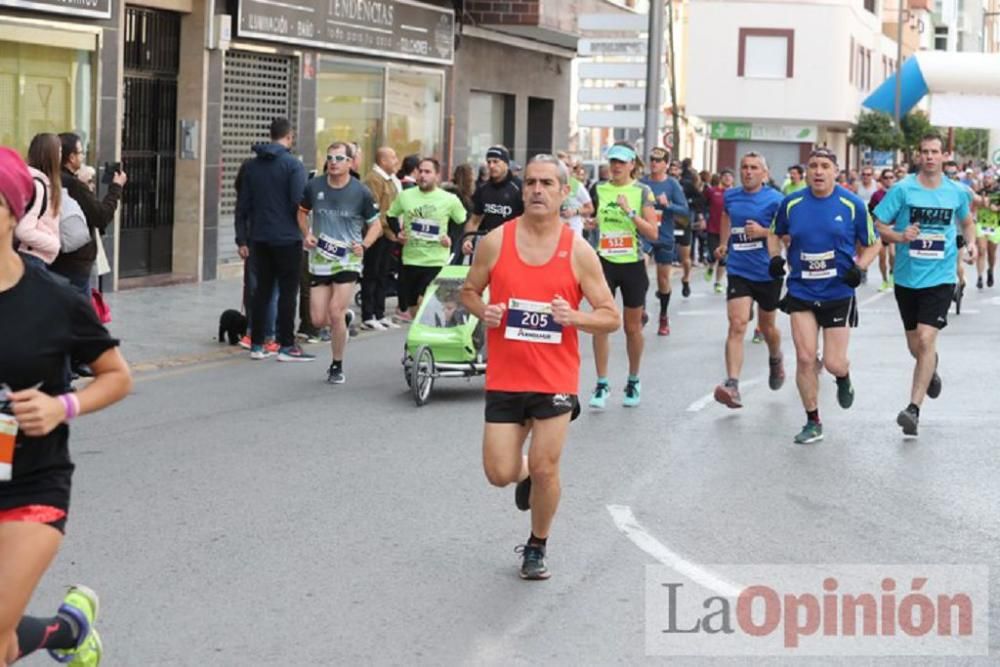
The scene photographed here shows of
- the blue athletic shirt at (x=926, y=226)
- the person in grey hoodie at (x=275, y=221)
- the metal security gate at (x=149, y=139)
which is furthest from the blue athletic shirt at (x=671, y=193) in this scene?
the metal security gate at (x=149, y=139)

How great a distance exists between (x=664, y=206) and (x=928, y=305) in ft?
13.4

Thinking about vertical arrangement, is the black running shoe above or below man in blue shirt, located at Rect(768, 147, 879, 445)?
below

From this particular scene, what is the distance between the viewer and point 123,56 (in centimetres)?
2202

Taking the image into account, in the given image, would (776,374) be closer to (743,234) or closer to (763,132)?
(743,234)

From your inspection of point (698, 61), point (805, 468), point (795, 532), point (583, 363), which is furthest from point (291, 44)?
point (698, 61)

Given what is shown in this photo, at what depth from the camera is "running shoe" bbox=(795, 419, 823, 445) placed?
11953 millimetres

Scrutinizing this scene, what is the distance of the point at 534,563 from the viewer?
25.9 feet

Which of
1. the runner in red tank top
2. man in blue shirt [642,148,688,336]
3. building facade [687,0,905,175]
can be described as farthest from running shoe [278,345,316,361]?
building facade [687,0,905,175]

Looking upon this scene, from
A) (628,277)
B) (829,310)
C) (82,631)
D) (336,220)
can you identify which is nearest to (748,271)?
(628,277)

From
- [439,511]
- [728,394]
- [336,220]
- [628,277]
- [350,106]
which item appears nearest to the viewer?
[439,511]

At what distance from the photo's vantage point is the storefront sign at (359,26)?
24.7 m

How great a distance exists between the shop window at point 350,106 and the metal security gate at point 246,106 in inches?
34.2

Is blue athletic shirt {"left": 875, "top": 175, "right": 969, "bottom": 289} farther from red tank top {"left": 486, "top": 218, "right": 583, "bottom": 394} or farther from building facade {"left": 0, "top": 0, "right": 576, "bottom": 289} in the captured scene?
building facade {"left": 0, "top": 0, "right": 576, "bottom": 289}

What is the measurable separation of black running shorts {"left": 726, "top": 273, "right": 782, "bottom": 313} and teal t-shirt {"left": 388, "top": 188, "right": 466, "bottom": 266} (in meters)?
2.85
